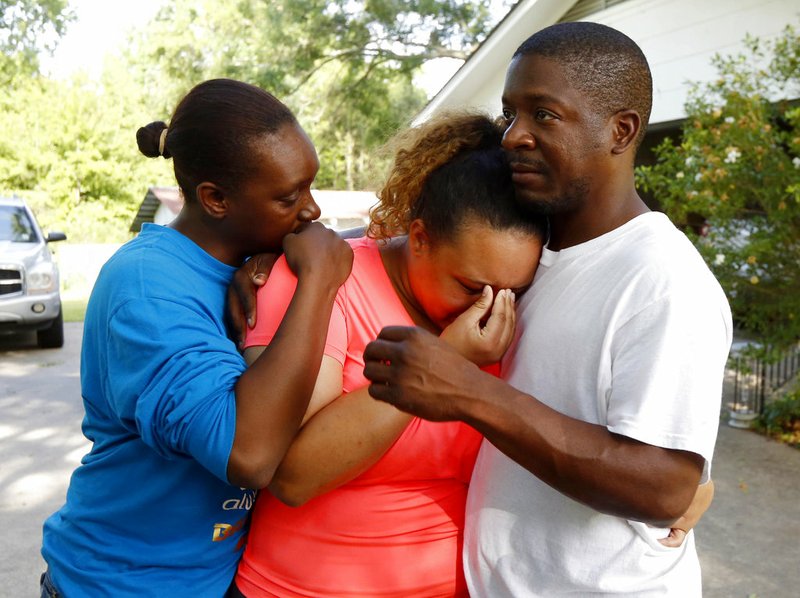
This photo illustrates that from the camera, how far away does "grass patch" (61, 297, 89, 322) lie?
652 inches

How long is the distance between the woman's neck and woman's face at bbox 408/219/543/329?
0.05m

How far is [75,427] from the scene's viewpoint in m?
7.72

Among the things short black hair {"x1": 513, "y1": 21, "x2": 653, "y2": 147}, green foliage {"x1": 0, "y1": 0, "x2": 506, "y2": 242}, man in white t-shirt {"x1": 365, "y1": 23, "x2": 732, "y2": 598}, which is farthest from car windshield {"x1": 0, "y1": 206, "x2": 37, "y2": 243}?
short black hair {"x1": 513, "y1": 21, "x2": 653, "y2": 147}

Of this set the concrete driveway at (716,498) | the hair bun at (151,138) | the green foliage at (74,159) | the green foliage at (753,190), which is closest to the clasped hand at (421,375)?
the hair bun at (151,138)

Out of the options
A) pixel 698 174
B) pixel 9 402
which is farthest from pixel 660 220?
pixel 9 402

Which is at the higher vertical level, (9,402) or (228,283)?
(228,283)

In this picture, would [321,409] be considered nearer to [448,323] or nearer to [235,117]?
[448,323]

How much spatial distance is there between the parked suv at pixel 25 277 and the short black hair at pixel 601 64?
36.5ft

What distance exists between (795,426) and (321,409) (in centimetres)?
683

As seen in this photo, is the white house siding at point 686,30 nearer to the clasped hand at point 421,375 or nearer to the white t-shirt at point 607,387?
the white t-shirt at point 607,387

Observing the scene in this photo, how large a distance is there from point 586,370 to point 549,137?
19.1 inches

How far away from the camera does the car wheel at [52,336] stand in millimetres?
12227

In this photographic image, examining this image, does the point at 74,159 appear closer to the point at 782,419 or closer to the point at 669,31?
the point at 669,31

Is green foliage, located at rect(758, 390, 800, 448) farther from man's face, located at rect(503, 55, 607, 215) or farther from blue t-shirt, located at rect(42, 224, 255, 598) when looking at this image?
blue t-shirt, located at rect(42, 224, 255, 598)
